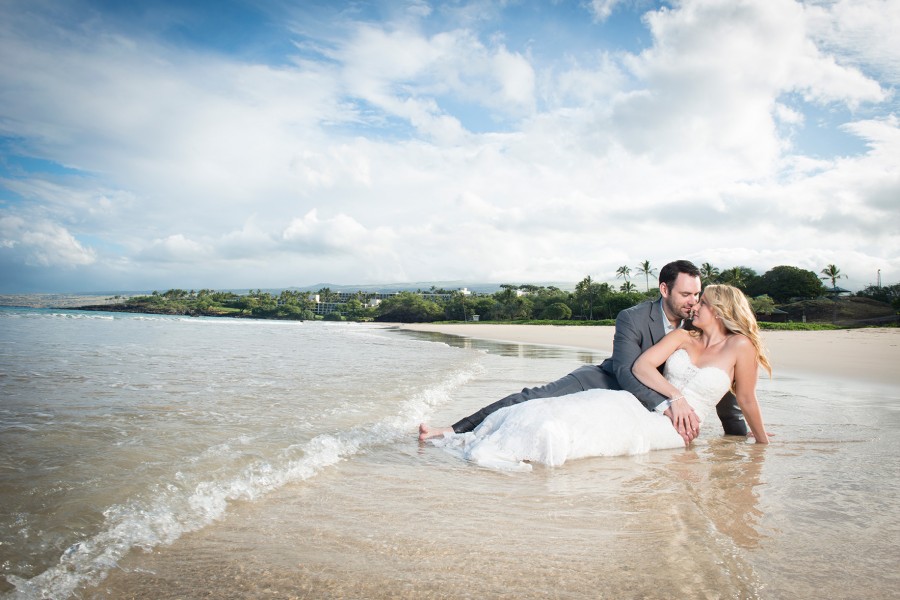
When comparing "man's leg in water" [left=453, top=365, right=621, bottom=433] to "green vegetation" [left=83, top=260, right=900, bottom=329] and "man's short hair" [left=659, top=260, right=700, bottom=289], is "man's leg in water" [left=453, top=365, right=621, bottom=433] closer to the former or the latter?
"man's short hair" [left=659, top=260, right=700, bottom=289]

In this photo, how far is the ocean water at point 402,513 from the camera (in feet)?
8.03

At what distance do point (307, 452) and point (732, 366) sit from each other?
426cm

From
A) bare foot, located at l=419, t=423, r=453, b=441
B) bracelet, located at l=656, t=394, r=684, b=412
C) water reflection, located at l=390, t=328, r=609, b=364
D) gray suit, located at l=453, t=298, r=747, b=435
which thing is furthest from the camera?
water reflection, located at l=390, t=328, r=609, b=364

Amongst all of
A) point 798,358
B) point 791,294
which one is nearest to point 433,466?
point 798,358

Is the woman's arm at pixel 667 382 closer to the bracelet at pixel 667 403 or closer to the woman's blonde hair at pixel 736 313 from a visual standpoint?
the bracelet at pixel 667 403

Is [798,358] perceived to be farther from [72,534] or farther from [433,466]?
[72,534]

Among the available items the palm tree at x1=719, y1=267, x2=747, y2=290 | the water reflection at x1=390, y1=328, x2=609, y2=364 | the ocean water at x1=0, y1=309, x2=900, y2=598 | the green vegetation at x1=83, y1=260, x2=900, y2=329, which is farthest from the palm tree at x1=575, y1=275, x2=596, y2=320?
the ocean water at x1=0, y1=309, x2=900, y2=598

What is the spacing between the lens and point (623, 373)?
5.23 metres

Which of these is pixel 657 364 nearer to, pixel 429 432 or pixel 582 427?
pixel 582 427

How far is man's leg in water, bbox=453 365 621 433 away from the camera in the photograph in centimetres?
536

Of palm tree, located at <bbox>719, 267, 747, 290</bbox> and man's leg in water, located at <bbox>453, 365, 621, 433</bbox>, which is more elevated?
palm tree, located at <bbox>719, 267, 747, 290</bbox>

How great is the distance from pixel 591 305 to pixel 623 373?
3413 inches

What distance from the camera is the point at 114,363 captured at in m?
12.5

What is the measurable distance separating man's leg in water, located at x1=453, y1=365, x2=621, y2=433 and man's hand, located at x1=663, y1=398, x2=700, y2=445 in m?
0.62
